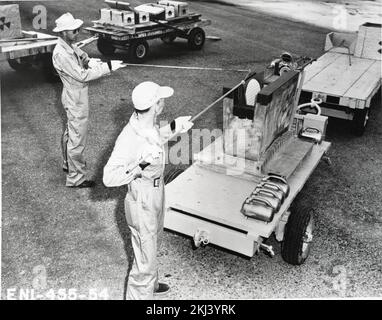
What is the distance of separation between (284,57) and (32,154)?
12.3 feet

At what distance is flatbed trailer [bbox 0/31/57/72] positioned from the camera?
8562 millimetres

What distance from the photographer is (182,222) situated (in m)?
4.35

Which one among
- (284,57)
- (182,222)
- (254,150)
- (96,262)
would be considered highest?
(284,57)

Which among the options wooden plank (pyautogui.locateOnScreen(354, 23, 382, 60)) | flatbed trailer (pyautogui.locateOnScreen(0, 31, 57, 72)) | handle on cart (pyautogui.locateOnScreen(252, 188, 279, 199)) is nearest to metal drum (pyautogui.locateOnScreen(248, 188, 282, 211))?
handle on cart (pyautogui.locateOnScreen(252, 188, 279, 199))

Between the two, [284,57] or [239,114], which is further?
[284,57]

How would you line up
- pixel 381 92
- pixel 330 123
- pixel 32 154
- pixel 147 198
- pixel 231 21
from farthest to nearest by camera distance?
pixel 231 21
pixel 381 92
pixel 330 123
pixel 32 154
pixel 147 198

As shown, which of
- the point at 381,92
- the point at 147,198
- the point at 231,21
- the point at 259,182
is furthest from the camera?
the point at 231,21

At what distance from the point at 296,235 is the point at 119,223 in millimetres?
1950

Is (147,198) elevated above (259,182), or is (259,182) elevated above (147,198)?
(147,198)

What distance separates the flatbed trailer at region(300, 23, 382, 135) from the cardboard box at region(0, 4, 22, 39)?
568cm

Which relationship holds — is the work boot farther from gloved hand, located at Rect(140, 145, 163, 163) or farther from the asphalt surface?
gloved hand, located at Rect(140, 145, 163, 163)

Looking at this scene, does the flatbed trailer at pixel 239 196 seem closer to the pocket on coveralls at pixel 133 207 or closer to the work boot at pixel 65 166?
the pocket on coveralls at pixel 133 207

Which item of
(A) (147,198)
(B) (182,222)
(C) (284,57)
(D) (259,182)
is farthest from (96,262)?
(C) (284,57)
